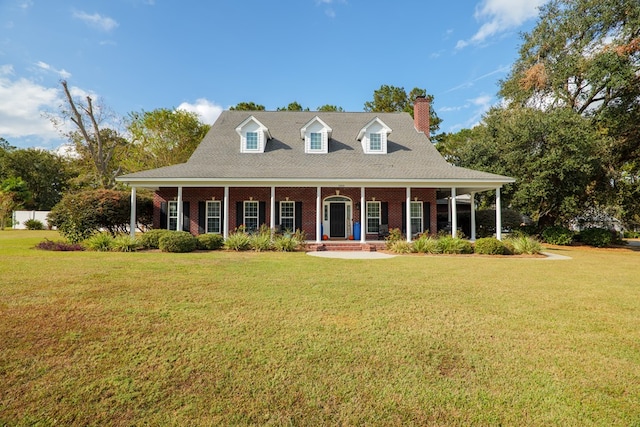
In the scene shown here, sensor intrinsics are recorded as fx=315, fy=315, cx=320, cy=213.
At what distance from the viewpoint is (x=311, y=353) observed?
147 inches

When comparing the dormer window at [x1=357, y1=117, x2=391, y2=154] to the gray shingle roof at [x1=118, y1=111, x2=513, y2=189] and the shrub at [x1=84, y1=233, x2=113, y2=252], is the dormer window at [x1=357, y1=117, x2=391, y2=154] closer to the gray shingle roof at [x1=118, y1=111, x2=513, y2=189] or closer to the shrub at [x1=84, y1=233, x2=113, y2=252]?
the gray shingle roof at [x1=118, y1=111, x2=513, y2=189]

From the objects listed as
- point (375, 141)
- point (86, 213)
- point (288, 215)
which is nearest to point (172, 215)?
point (86, 213)

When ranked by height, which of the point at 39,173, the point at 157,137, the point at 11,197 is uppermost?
the point at 157,137

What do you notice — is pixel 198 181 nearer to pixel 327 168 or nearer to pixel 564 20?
pixel 327 168

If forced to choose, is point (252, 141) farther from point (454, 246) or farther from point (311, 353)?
point (311, 353)

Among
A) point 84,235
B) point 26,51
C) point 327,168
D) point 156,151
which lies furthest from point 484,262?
point 156,151

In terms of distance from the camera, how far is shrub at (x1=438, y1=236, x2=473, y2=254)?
13609 millimetres

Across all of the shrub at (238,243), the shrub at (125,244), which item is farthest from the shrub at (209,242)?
the shrub at (125,244)

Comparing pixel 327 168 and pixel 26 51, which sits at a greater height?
pixel 26 51

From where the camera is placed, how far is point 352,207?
1761 cm

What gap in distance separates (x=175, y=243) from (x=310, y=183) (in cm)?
660

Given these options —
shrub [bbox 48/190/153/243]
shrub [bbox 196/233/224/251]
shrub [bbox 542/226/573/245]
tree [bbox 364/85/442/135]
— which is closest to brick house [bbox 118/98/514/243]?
shrub [bbox 48/190/153/243]

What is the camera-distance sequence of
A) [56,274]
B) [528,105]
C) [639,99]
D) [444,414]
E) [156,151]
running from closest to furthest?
[444,414] → [56,274] → [639,99] → [528,105] → [156,151]

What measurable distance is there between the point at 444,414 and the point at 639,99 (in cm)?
2632
